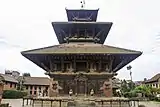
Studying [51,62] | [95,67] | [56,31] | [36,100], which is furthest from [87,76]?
[56,31]

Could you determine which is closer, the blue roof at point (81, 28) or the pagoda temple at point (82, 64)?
the pagoda temple at point (82, 64)

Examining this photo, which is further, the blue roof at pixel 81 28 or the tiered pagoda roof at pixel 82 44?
the blue roof at pixel 81 28

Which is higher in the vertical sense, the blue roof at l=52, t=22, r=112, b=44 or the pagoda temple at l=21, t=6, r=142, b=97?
the blue roof at l=52, t=22, r=112, b=44

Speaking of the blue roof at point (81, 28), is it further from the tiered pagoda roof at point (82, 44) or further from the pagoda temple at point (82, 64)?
the pagoda temple at point (82, 64)

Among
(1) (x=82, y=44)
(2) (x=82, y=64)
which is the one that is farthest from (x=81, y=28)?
(2) (x=82, y=64)

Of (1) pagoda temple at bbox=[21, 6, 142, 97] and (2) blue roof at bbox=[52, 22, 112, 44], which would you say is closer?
(1) pagoda temple at bbox=[21, 6, 142, 97]

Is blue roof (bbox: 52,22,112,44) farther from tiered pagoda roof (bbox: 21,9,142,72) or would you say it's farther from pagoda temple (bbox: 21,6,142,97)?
pagoda temple (bbox: 21,6,142,97)

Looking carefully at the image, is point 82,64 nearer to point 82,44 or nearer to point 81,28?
point 82,44

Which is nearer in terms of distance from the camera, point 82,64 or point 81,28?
point 82,64

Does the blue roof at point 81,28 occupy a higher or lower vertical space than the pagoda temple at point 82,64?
higher

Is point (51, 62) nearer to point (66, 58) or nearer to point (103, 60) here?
point (66, 58)

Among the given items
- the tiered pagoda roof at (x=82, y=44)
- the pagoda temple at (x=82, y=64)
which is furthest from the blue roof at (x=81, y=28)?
the pagoda temple at (x=82, y=64)

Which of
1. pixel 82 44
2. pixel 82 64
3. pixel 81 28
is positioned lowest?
pixel 82 64

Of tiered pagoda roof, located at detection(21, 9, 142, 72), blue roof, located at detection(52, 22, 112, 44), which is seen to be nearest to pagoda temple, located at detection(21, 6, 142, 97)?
tiered pagoda roof, located at detection(21, 9, 142, 72)
